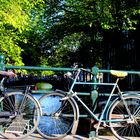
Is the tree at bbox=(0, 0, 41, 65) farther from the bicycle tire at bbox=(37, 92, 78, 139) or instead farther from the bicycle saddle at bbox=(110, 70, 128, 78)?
the bicycle saddle at bbox=(110, 70, 128, 78)

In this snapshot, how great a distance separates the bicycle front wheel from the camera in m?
6.33

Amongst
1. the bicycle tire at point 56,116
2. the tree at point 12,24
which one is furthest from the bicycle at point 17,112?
the tree at point 12,24

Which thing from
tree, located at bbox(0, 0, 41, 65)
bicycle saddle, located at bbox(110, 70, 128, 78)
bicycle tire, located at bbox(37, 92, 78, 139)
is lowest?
bicycle tire, located at bbox(37, 92, 78, 139)

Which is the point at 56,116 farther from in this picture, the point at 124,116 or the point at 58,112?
the point at 124,116

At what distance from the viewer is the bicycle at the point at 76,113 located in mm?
6258


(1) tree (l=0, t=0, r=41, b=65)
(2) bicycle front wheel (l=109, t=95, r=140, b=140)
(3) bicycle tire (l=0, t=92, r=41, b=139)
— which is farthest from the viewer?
(1) tree (l=0, t=0, r=41, b=65)

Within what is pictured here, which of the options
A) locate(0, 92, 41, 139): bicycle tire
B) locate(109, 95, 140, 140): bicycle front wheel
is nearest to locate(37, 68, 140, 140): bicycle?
locate(109, 95, 140, 140): bicycle front wheel

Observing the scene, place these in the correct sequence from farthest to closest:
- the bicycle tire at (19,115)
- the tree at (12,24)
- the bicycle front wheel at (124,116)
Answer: the tree at (12,24)
the bicycle front wheel at (124,116)
the bicycle tire at (19,115)

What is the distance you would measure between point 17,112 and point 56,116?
58 centimetres

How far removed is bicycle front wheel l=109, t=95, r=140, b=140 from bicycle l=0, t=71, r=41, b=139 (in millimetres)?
1107

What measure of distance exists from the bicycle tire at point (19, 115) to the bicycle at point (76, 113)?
135 mm

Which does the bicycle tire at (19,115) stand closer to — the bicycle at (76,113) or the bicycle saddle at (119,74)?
the bicycle at (76,113)

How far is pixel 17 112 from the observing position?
20.8ft

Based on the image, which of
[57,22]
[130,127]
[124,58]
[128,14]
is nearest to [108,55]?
[124,58]
